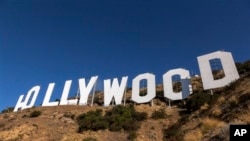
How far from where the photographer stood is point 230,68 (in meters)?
31.5

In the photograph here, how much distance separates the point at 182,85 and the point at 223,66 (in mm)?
5295

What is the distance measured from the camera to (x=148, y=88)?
126ft

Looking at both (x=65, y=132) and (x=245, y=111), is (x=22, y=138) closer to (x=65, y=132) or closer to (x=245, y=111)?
(x=65, y=132)

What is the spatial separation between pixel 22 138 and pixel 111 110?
403 inches

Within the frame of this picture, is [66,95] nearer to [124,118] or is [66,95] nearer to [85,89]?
[85,89]

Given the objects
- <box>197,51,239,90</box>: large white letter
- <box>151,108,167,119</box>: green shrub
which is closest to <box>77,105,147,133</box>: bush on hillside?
<box>151,108,167,119</box>: green shrub

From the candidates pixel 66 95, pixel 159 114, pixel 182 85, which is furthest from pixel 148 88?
pixel 66 95

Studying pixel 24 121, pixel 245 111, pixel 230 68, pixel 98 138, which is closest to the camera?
pixel 245 111

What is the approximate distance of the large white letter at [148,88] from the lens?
124ft

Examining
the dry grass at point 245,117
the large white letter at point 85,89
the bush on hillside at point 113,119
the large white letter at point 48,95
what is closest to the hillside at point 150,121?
the bush on hillside at point 113,119

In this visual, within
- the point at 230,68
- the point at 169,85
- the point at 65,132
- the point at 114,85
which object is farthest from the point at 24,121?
the point at 230,68

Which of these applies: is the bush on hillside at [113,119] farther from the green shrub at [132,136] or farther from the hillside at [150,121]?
the green shrub at [132,136]

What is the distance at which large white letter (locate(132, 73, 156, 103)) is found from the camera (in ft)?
124

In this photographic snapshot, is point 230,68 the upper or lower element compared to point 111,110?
upper
